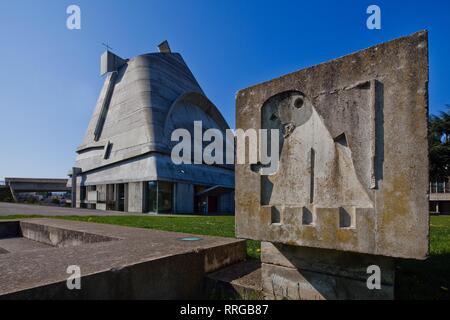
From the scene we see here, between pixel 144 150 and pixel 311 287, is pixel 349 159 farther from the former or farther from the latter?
pixel 144 150

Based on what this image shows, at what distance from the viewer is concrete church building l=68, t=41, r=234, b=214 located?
27891mm

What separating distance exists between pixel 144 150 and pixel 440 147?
97.9 ft

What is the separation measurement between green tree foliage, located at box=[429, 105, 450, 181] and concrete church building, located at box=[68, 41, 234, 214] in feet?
70.9

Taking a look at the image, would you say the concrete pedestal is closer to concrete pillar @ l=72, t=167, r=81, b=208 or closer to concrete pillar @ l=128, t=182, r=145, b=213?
concrete pillar @ l=128, t=182, r=145, b=213

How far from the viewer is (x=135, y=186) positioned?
28.2 meters

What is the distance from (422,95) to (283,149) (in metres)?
1.39

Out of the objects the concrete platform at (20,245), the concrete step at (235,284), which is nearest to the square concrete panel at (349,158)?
the concrete step at (235,284)

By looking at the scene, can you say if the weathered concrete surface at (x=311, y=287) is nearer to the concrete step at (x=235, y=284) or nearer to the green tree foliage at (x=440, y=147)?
the concrete step at (x=235, y=284)

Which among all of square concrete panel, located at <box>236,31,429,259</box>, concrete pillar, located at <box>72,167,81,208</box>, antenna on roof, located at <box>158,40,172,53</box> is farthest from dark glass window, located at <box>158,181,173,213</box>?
antenna on roof, located at <box>158,40,172,53</box>

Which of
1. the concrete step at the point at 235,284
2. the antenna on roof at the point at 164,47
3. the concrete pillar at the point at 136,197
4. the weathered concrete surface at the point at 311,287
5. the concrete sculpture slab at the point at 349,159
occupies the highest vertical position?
the antenna on roof at the point at 164,47

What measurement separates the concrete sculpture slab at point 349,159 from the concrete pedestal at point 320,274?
176 mm

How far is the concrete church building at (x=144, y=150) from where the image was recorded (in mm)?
27891
